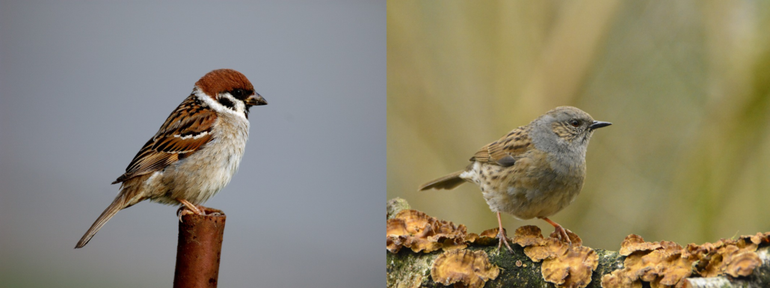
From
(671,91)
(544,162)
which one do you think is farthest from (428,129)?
(671,91)

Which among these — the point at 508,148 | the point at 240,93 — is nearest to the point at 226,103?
the point at 240,93

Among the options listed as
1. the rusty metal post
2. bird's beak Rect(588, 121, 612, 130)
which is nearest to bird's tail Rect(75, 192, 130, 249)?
the rusty metal post

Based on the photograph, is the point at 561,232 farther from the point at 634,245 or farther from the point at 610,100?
the point at 610,100

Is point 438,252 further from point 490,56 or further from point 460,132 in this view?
point 490,56

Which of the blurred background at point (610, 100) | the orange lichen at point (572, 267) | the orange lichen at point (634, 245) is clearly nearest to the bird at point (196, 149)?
the blurred background at point (610, 100)

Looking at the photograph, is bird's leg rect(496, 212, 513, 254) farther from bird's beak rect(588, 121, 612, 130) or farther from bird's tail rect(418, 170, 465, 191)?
bird's beak rect(588, 121, 612, 130)

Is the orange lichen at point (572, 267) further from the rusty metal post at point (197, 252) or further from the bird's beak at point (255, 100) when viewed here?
the bird's beak at point (255, 100)

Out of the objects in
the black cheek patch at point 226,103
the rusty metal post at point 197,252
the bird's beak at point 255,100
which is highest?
the bird's beak at point 255,100
